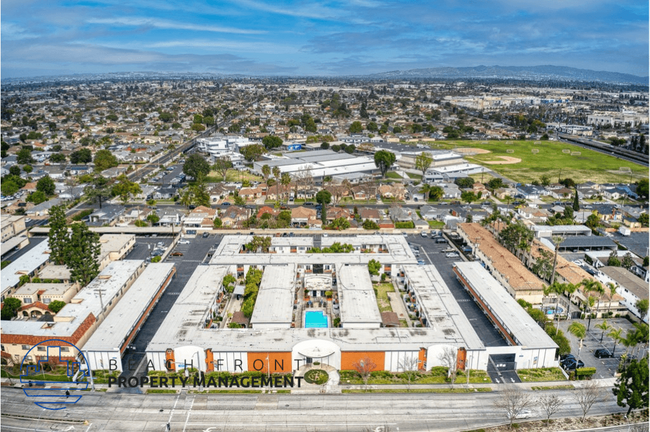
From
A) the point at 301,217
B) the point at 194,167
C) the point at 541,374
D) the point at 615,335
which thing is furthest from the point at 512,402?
the point at 194,167

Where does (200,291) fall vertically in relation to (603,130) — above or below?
below

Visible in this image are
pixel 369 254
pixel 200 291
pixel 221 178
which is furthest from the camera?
pixel 221 178

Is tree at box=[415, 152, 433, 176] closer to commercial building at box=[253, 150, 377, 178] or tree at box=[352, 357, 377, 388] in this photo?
commercial building at box=[253, 150, 377, 178]

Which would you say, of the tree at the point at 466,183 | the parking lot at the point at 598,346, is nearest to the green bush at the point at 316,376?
the parking lot at the point at 598,346

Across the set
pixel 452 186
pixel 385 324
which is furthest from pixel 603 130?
pixel 385 324

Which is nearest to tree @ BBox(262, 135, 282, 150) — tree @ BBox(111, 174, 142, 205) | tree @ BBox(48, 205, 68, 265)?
tree @ BBox(111, 174, 142, 205)

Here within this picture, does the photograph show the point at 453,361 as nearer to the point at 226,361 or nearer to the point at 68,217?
the point at 226,361

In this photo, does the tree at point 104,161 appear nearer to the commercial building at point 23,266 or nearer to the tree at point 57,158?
the tree at point 57,158

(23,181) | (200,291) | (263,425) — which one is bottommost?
(263,425)
